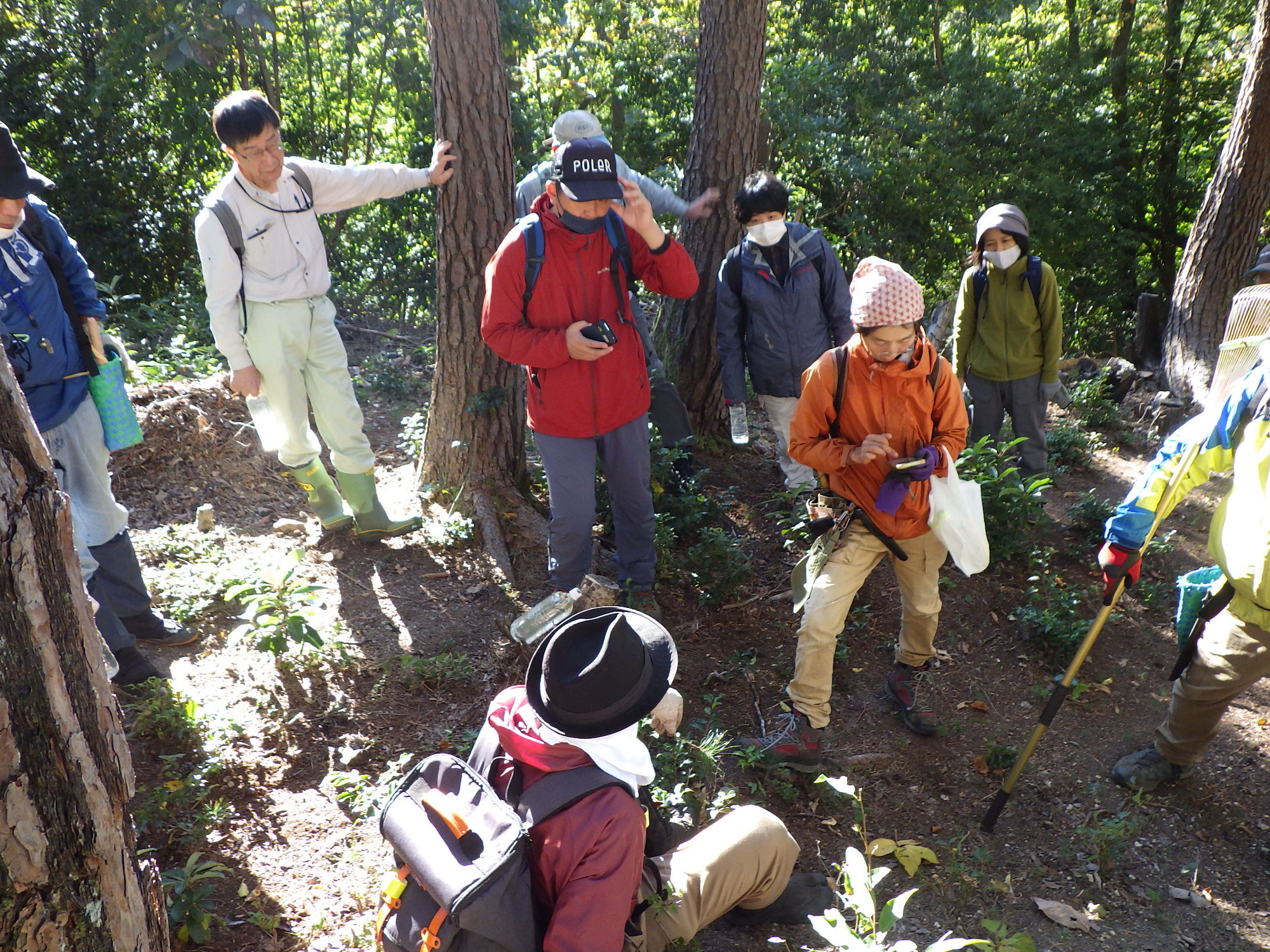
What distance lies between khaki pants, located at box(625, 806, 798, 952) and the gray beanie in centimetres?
413

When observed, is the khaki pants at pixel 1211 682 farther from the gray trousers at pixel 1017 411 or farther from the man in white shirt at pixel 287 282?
the man in white shirt at pixel 287 282

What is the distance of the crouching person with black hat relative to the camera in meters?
2.11

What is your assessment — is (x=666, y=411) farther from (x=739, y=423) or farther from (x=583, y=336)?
(x=583, y=336)

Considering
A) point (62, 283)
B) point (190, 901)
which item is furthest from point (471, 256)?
point (190, 901)

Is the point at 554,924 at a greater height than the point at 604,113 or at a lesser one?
lesser

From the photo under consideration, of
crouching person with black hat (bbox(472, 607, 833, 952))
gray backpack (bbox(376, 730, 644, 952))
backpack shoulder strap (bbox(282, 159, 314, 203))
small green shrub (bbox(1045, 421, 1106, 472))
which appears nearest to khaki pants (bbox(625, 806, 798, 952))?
crouching person with black hat (bbox(472, 607, 833, 952))

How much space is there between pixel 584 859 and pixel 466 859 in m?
0.28

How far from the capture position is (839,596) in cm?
356

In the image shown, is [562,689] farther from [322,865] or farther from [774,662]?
[774,662]

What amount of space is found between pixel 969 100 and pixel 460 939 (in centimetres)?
1144

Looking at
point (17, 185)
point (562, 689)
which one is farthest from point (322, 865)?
point (17, 185)

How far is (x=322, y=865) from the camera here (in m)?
3.11

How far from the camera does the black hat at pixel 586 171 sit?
3674mm

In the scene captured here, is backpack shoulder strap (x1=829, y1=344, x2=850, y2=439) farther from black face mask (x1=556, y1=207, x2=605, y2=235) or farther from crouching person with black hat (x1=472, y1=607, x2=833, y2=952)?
crouching person with black hat (x1=472, y1=607, x2=833, y2=952)
